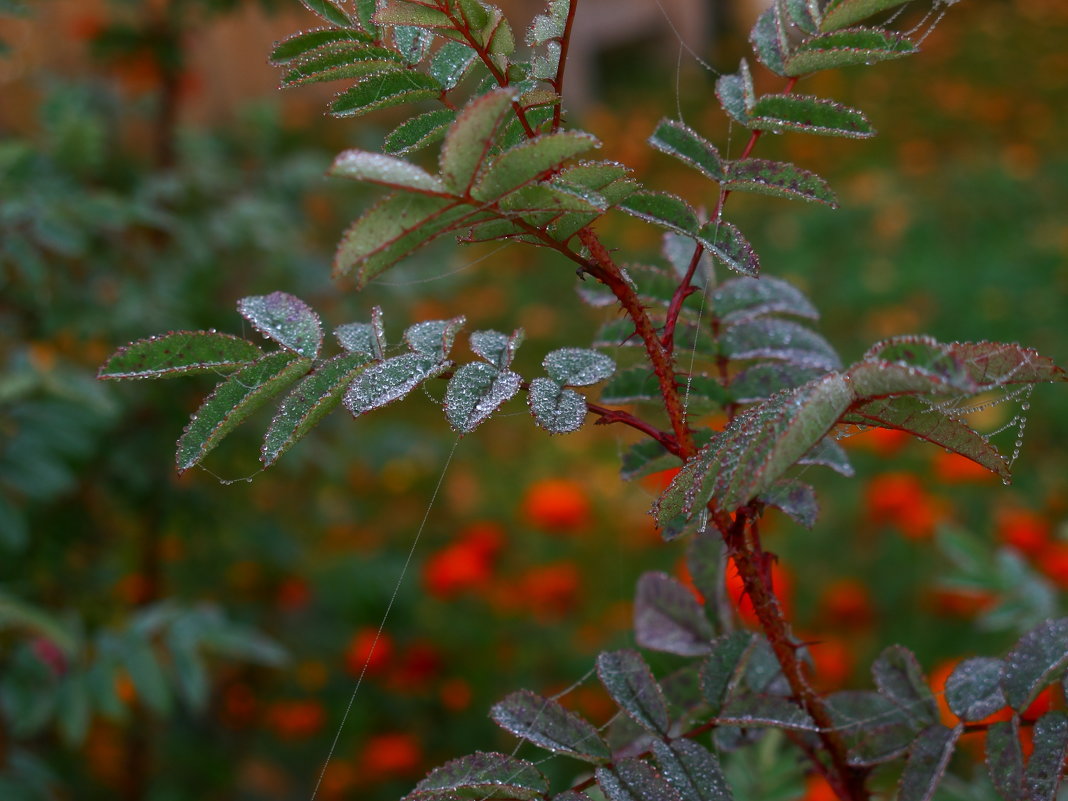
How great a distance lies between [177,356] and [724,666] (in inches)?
10.0

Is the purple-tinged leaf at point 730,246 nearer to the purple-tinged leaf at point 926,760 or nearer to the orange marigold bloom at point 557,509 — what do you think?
the purple-tinged leaf at point 926,760

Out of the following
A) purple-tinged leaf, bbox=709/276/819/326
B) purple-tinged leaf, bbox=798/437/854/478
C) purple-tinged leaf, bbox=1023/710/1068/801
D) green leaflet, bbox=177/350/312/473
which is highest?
purple-tinged leaf, bbox=709/276/819/326

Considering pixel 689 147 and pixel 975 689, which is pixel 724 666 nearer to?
pixel 975 689

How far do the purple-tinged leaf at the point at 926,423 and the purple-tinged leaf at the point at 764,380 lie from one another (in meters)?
0.14

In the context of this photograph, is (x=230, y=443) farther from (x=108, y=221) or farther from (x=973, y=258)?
(x=973, y=258)

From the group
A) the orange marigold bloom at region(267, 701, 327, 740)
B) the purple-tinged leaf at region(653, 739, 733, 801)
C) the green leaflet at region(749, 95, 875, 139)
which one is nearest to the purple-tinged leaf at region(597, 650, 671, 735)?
the purple-tinged leaf at region(653, 739, 733, 801)

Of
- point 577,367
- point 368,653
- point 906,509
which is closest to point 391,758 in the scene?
point 368,653

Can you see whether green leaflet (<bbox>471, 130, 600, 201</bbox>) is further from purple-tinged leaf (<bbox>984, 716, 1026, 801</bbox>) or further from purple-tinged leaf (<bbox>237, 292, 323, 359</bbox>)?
purple-tinged leaf (<bbox>984, 716, 1026, 801</bbox>)

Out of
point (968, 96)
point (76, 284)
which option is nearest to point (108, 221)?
point (76, 284)

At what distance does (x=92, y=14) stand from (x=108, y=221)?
233 cm

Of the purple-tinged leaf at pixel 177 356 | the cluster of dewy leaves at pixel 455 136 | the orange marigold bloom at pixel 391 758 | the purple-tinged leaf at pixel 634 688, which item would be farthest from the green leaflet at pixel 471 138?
the orange marigold bloom at pixel 391 758

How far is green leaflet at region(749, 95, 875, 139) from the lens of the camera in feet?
1.28

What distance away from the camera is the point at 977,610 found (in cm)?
126

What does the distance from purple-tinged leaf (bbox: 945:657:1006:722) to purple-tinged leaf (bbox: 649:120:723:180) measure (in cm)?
24
